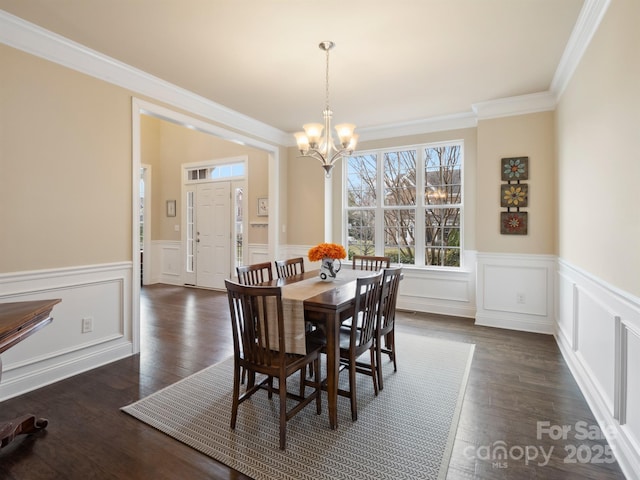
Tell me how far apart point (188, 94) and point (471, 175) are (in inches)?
146

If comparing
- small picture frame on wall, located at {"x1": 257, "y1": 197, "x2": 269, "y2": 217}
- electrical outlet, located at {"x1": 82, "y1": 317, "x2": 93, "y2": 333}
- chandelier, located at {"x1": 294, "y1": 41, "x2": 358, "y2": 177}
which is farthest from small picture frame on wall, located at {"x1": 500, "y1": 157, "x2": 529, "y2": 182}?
electrical outlet, located at {"x1": 82, "y1": 317, "x2": 93, "y2": 333}

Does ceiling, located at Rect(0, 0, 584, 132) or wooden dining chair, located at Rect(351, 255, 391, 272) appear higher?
ceiling, located at Rect(0, 0, 584, 132)

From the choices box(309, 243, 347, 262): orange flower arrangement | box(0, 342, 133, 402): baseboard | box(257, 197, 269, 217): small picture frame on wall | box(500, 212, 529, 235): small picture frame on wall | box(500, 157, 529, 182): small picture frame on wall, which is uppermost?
box(500, 157, 529, 182): small picture frame on wall

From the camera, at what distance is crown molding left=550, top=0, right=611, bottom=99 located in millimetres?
2204

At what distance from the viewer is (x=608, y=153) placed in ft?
6.82

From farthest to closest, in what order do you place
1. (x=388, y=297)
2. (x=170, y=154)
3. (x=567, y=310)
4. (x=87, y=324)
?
(x=170, y=154) → (x=567, y=310) → (x=87, y=324) → (x=388, y=297)

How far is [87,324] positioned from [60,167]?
53.3 inches

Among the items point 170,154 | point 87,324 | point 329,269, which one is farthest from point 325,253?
point 170,154

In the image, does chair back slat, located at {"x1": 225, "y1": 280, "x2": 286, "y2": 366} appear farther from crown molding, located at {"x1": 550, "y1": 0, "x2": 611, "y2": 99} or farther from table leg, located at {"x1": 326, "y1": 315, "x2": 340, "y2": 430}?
crown molding, located at {"x1": 550, "y1": 0, "x2": 611, "y2": 99}

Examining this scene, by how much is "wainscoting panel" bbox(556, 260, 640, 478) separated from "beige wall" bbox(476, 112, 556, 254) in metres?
1.00

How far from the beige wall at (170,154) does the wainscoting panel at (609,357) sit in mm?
5535

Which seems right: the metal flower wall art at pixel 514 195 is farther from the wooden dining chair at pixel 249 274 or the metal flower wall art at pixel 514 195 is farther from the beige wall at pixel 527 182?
the wooden dining chair at pixel 249 274

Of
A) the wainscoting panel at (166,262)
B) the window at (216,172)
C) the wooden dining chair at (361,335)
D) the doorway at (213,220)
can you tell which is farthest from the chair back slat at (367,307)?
the wainscoting panel at (166,262)

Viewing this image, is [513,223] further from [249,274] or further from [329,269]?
[249,274]
